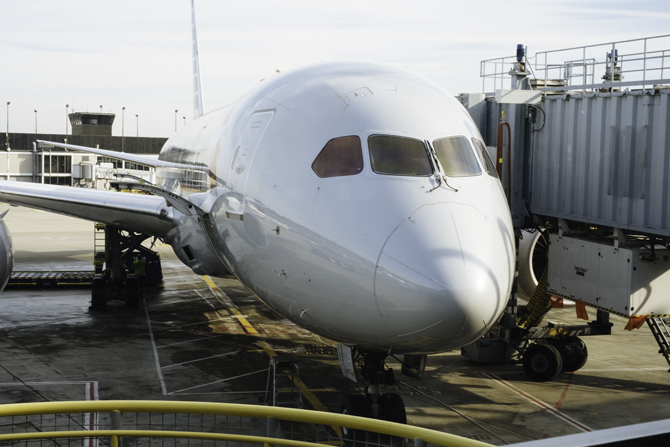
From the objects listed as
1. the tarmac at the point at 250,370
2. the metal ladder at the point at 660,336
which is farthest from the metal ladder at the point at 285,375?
the metal ladder at the point at 660,336

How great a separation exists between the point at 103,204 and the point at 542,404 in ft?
33.8

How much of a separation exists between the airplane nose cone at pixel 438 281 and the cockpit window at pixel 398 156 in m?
0.72

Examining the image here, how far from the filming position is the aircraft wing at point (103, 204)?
51.1ft

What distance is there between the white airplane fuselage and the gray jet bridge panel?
407 cm

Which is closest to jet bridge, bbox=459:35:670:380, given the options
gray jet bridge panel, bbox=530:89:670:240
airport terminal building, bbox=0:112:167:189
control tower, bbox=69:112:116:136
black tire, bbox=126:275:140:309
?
gray jet bridge panel, bbox=530:89:670:240

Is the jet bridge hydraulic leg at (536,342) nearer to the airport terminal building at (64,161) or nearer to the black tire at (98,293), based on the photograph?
the black tire at (98,293)

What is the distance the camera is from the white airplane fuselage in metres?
7.29

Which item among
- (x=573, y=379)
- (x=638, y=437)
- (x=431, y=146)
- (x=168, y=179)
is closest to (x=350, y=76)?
(x=431, y=146)

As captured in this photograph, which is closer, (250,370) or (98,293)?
(250,370)

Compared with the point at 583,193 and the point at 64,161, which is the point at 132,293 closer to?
the point at 583,193

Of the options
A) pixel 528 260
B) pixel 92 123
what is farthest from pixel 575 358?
pixel 92 123

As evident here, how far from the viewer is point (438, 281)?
7.10 metres

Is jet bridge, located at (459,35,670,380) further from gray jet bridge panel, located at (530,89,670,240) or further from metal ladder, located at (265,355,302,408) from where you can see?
metal ladder, located at (265,355,302,408)

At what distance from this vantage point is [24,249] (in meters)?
32.0
